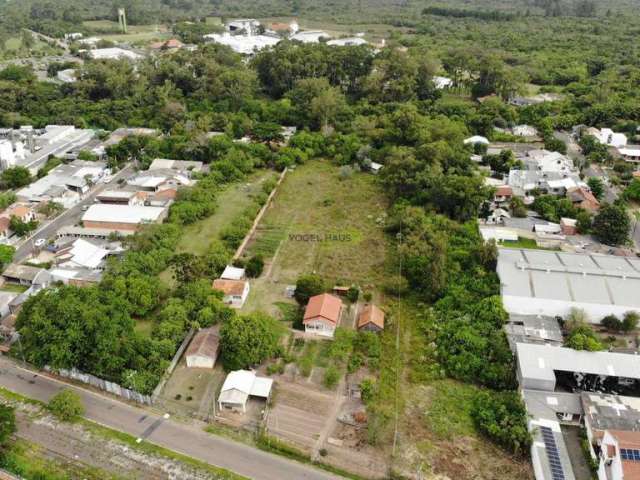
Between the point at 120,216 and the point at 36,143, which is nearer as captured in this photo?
the point at 120,216

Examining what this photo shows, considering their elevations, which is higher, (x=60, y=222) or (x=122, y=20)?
(x=122, y=20)

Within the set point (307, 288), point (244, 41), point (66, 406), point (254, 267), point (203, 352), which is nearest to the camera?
point (66, 406)

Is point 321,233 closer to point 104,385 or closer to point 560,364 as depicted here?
point 104,385

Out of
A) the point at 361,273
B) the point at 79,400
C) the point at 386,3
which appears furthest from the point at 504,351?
the point at 386,3

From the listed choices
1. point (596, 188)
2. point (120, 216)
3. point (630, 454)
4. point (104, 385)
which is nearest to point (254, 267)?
point (104, 385)

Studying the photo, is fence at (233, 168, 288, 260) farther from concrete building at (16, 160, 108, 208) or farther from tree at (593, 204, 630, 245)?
tree at (593, 204, 630, 245)
